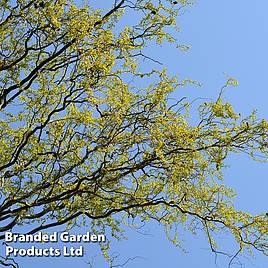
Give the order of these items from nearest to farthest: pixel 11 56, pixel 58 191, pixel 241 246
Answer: pixel 241 246
pixel 58 191
pixel 11 56

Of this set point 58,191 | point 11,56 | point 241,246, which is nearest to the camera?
point 241,246

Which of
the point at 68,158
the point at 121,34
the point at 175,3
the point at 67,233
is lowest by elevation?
the point at 67,233

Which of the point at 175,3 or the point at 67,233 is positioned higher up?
the point at 175,3

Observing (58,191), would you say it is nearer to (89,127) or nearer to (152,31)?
(89,127)

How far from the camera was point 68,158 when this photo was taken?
→ 14.9 feet

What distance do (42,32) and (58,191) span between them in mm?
1368

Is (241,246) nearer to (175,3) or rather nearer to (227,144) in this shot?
(227,144)

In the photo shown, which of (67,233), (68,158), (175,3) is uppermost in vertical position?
(175,3)

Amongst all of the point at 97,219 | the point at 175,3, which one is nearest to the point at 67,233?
the point at 97,219

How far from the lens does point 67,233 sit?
480cm

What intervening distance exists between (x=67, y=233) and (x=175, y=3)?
2.28m

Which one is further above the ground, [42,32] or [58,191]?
[42,32]

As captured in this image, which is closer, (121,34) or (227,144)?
(227,144)

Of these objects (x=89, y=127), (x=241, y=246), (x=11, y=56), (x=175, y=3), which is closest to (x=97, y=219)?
(x=89, y=127)
